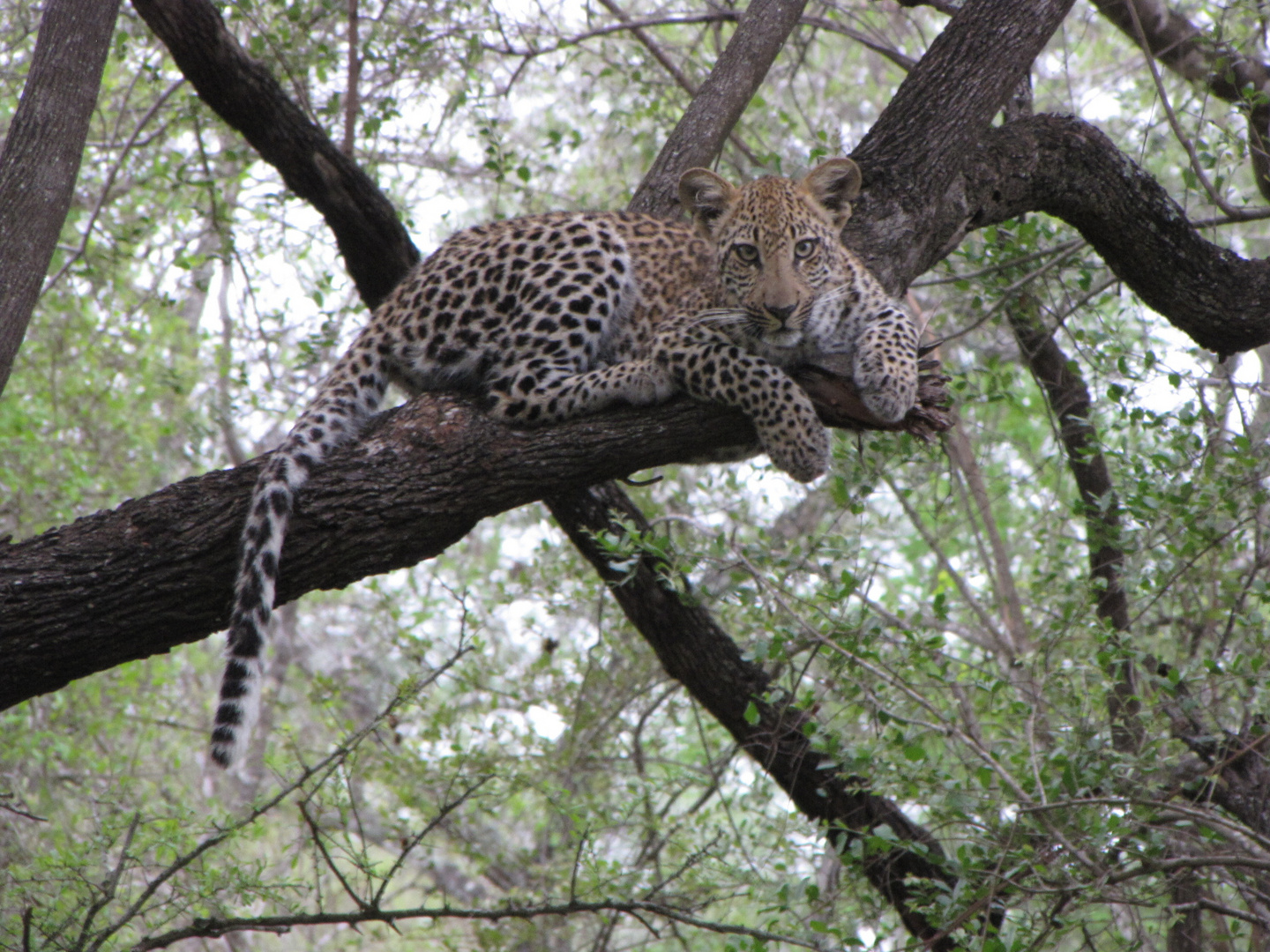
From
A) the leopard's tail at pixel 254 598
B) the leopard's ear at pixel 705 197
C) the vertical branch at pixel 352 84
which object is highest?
the vertical branch at pixel 352 84

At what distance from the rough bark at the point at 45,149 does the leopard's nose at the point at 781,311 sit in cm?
280

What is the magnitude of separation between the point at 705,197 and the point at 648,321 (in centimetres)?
63

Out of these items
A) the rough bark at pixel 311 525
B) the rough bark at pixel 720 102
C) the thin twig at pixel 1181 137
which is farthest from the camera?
the rough bark at pixel 720 102

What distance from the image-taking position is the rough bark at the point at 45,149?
4703 millimetres

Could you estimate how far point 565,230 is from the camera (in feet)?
19.1

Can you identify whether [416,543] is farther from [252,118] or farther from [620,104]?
[620,104]

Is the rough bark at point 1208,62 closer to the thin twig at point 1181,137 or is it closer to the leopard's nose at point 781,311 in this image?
the thin twig at point 1181,137

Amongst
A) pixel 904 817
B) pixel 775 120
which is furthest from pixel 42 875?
pixel 775 120

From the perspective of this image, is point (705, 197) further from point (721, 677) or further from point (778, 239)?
point (721, 677)

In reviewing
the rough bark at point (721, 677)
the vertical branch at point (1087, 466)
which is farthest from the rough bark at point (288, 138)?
the vertical branch at point (1087, 466)

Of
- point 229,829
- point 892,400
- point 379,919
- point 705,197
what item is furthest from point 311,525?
point 705,197

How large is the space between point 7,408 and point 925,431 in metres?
7.57

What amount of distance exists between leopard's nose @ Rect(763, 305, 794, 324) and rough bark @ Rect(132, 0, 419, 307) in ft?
8.07

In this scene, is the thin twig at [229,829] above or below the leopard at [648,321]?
below
